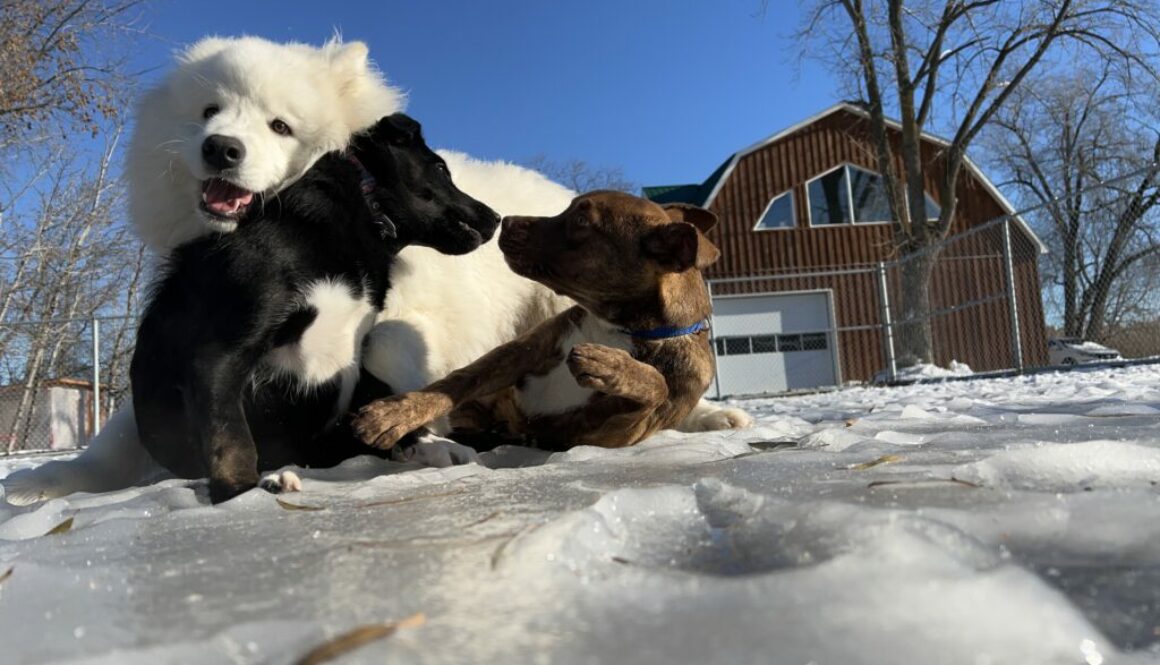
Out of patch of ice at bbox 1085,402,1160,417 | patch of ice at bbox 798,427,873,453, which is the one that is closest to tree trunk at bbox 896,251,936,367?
patch of ice at bbox 1085,402,1160,417

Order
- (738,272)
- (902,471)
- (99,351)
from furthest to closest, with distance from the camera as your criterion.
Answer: (738,272), (99,351), (902,471)

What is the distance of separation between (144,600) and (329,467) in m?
1.73

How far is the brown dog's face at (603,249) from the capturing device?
2883 millimetres

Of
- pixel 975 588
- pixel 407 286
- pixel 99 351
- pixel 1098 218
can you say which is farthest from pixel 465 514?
pixel 99 351

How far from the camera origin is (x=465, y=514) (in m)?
1.36

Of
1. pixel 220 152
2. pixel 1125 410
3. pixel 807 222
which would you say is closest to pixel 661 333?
pixel 220 152

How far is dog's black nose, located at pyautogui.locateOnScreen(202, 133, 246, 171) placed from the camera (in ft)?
7.29

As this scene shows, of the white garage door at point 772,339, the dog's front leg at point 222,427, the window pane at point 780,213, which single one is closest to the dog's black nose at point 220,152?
the dog's front leg at point 222,427

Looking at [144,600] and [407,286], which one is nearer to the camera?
[144,600]

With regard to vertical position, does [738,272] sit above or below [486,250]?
above

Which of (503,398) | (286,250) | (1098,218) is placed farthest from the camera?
(1098,218)

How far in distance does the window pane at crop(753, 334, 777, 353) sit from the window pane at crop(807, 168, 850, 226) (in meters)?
4.11

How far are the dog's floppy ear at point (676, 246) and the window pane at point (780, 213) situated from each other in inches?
809

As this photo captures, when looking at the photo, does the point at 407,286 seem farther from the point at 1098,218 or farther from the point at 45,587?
the point at 1098,218
